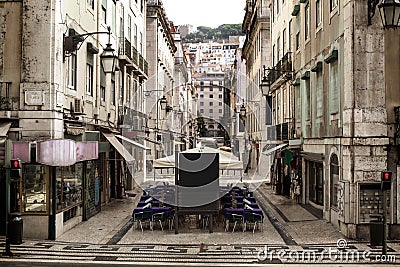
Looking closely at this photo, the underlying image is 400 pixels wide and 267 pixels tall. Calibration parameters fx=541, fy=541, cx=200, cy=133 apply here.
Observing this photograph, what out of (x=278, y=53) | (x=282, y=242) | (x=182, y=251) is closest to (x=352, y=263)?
(x=282, y=242)

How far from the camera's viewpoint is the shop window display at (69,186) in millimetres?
15984

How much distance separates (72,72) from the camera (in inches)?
719

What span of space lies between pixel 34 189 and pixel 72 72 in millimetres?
4675

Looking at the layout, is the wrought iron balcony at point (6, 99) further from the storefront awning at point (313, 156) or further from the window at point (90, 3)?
the storefront awning at point (313, 156)

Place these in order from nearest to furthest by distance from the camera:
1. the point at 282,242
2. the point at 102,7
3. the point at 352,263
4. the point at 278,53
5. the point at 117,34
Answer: the point at 352,263, the point at 282,242, the point at 102,7, the point at 117,34, the point at 278,53

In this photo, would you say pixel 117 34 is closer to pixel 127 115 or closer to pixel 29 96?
pixel 127 115

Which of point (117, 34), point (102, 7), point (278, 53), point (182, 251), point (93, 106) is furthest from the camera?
point (278, 53)

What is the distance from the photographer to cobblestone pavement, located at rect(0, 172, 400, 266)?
1293 cm

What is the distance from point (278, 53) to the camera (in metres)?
33.7

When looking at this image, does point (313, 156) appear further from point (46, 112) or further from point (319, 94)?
point (46, 112)

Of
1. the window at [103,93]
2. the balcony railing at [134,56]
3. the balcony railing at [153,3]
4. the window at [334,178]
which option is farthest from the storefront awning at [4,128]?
the balcony railing at [153,3]

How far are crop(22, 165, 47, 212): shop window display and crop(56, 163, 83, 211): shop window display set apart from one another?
0.52m

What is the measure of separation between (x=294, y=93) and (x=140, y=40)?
39.2 feet

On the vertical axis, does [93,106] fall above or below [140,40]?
below
